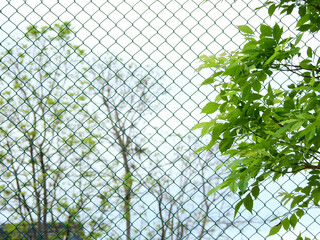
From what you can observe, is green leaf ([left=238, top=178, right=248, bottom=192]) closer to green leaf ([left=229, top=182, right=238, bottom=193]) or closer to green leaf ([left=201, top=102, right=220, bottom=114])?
green leaf ([left=229, top=182, right=238, bottom=193])

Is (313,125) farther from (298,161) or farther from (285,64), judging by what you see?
(285,64)

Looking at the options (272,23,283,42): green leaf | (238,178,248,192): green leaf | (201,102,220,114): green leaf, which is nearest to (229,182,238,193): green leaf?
(238,178,248,192): green leaf

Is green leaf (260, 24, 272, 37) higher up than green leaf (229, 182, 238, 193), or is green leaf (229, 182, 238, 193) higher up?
green leaf (260, 24, 272, 37)

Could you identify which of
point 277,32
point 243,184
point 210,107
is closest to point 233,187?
point 243,184

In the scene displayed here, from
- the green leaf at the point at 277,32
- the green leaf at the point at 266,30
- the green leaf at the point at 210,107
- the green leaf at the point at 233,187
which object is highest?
the green leaf at the point at 266,30

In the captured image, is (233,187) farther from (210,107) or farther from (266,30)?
(266,30)

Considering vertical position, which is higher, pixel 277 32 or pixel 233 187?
pixel 277 32

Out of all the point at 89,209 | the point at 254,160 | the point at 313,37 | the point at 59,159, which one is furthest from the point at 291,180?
the point at 59,159

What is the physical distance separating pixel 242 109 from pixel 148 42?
1273 millimetres

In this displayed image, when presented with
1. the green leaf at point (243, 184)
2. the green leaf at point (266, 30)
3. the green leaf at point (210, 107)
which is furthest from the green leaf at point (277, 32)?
the green leaf at point (243, 184)

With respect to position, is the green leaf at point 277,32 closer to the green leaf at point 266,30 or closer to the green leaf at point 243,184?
the green leaf at point 266,30

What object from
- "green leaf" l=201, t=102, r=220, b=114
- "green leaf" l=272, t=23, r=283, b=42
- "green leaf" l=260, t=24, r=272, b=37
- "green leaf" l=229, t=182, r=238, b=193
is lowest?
"green leaf" l=229, t=182, r=238, b=193

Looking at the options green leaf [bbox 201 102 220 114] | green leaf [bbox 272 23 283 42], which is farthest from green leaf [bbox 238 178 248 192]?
green leaf [bbox 272 23 283 42]

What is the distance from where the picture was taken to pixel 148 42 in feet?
8.63
